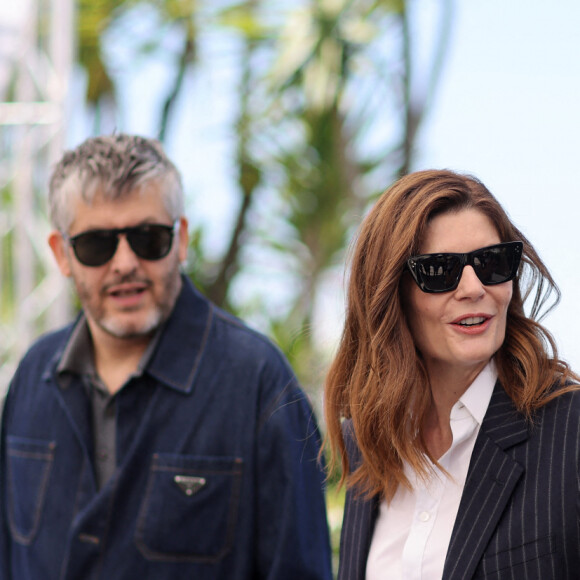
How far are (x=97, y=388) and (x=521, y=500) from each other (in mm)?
1257

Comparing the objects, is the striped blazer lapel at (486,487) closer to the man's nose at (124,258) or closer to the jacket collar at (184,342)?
the jacket collar at (184,342)

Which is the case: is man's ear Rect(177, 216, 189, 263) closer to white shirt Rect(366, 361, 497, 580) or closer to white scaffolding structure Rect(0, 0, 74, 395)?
white shirt Rect(366, 361, 497, 580)

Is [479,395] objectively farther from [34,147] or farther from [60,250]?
[34,147]

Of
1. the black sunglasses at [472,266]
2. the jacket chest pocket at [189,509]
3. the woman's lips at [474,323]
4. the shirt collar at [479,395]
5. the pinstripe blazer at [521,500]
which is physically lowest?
the jacket chest pocket at [189,509]

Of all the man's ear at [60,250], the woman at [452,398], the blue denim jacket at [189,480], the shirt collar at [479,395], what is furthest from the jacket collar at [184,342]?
the shirt collar at [479,395]

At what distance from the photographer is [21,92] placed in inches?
199

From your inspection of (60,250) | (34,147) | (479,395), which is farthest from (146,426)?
(34,147)

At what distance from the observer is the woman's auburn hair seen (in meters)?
1.72

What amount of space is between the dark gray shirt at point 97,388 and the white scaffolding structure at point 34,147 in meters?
2.43

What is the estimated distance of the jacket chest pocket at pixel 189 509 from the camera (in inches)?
86.1

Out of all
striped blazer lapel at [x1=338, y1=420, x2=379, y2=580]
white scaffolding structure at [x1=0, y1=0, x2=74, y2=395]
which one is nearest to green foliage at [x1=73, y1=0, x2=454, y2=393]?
white scaffolding structure at [x1=0, y1=0, x2=74, y2=395]

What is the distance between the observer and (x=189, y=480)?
7.27ft

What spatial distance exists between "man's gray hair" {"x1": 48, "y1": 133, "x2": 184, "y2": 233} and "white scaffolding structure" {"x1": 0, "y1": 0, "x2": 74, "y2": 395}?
2377mm

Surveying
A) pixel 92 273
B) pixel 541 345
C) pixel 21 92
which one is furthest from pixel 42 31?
pixel 541 345
